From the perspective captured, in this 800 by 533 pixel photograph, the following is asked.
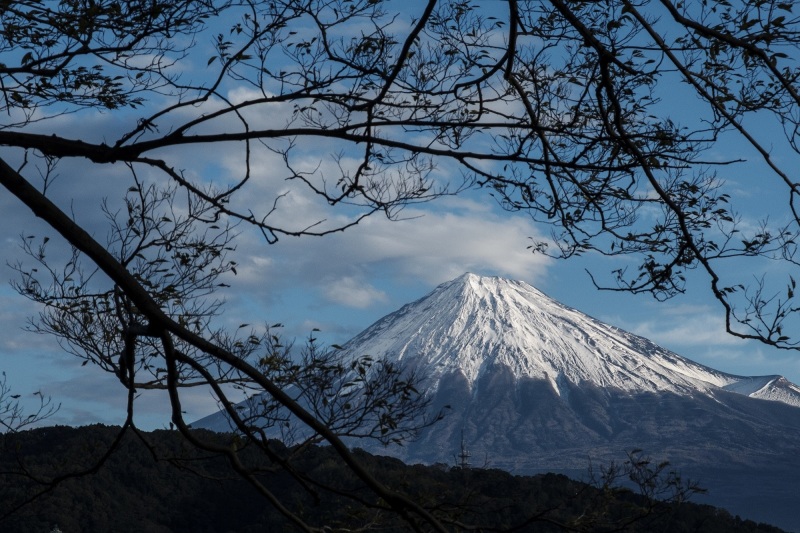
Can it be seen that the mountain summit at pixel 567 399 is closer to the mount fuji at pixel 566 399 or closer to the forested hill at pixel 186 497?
the mount fuji at pixel 566 399

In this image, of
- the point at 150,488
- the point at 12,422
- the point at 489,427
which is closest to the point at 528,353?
the point at 489,427

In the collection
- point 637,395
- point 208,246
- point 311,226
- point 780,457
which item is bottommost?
point 311,226

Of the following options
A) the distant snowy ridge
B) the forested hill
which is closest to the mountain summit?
the distant snowy ridge

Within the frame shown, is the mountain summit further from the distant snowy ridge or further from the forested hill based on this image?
the forested hill

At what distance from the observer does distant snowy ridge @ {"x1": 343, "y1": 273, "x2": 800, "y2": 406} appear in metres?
166

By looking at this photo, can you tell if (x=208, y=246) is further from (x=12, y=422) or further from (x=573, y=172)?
(x=573, y=172)

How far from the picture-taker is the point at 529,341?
17225cm

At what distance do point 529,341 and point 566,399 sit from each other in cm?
1210

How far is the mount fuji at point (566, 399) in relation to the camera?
150 metres

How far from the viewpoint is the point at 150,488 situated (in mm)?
35469

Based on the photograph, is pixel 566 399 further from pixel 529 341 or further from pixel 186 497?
pixel 186 497

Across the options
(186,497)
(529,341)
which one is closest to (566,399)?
(529,341)

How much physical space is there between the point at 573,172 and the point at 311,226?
4.53 feet

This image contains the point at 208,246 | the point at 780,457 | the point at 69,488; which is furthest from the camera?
the point at 780,457
